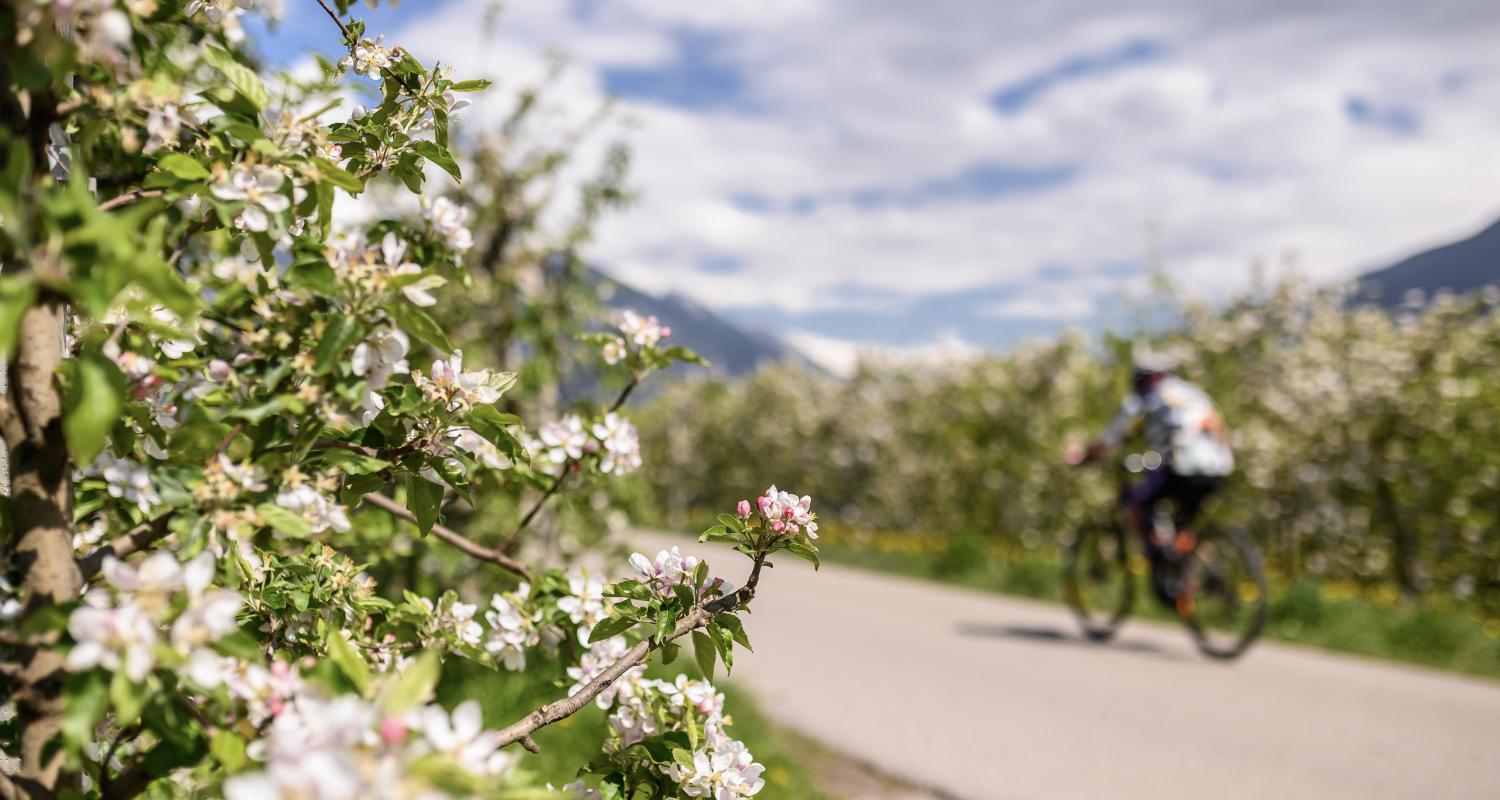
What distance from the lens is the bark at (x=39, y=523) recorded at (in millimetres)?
1142

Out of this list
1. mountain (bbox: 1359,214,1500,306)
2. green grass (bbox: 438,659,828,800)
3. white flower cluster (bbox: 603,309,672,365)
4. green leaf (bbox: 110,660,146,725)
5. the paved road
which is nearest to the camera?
green leaf (bbox: 110,660,146,725)

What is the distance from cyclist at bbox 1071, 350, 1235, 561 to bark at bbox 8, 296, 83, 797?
628cm

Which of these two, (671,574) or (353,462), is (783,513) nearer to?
(671,574)

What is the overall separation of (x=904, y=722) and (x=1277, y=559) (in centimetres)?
684

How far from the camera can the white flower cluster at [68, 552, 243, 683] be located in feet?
3.02

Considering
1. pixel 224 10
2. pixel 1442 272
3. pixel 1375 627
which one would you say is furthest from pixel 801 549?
pixel 1442 272

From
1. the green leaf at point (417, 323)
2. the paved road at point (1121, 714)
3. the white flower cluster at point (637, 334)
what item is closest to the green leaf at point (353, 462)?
the green leaf at point (417, 323)

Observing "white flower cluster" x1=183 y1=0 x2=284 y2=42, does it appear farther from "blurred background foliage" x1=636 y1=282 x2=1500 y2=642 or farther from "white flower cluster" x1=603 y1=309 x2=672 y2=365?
"blurred background foliage" x1=636 y1=282 x2=1500 y2=642

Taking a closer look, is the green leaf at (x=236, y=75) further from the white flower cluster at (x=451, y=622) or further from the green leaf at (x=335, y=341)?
the white flower cluster at (x=451, y=622)

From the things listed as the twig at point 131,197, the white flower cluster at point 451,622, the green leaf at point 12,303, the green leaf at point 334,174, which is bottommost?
the white flower cluster at point 451,622

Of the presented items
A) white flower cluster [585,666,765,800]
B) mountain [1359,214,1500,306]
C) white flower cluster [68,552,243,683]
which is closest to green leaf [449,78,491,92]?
white flower cluster [68,552,243,683]

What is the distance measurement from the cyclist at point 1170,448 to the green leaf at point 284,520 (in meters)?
6.12

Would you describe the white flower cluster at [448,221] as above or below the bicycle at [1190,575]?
above

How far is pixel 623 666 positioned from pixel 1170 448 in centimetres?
571
